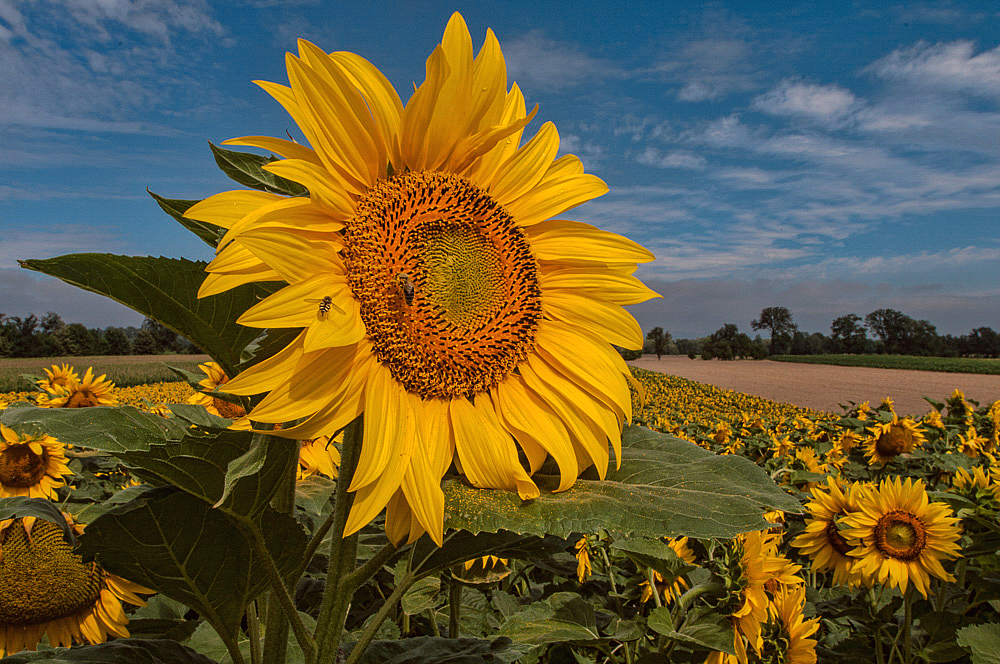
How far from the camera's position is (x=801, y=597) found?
2.31 meters

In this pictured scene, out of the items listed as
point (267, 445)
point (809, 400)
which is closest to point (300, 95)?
point (267, 445)

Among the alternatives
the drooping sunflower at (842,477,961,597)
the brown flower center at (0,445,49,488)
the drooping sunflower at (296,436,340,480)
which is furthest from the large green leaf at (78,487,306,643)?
the drooping sunflower at (842,477,961,597)

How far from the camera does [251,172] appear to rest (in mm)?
1034

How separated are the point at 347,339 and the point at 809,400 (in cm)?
2866

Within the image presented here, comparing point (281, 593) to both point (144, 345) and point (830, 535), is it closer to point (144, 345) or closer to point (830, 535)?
point (830, 535)

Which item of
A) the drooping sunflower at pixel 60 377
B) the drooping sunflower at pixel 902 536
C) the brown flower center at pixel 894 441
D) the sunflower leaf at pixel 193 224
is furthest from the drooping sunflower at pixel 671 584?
the drooping sunflower at pixel 60 377

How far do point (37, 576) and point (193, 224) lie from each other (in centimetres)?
150

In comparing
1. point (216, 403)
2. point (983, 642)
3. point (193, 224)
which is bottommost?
point (983, 642)

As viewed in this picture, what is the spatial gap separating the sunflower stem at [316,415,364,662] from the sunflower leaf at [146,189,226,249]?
1.22 ft

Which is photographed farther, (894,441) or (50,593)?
(894,441)

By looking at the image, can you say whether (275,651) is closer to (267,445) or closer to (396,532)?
(396,532)

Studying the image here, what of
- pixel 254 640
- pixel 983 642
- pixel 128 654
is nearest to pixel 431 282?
pixel 254 640

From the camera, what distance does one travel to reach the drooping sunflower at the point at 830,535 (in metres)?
3.14

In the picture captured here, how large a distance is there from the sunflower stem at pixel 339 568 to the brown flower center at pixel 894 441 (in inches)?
217
